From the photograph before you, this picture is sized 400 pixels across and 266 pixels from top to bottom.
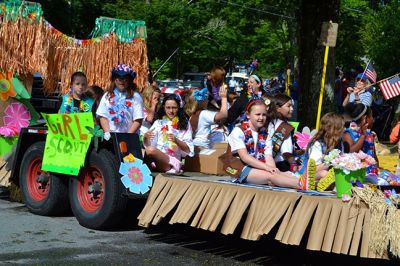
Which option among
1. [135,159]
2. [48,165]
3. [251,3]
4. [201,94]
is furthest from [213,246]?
[251,3]

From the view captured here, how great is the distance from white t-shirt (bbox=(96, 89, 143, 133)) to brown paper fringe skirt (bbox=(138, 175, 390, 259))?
1297 millimetres

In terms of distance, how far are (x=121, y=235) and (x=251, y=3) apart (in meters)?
29.5

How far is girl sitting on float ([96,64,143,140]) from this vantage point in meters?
8.08

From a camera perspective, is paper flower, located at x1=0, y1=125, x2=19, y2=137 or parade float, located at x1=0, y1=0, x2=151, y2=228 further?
paper flower, located at x1=0, y1=125, x2=19, y2=137

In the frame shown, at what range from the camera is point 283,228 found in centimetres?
590

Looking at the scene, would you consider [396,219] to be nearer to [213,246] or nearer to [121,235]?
[213,246]

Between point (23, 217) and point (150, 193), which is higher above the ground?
point (150, 193)

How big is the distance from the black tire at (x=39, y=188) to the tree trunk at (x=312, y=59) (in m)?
4.96

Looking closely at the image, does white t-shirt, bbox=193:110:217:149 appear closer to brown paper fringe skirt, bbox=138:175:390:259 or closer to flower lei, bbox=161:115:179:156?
flower lei, bbox=161:115:179:156

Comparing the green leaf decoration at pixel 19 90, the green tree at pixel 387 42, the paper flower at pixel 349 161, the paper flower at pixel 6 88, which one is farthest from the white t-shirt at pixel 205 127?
the green tree at pixel 387 42

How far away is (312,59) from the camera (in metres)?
11.7

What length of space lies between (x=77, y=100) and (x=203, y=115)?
159 cm

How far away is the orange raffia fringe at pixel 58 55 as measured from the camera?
1072 centimetres

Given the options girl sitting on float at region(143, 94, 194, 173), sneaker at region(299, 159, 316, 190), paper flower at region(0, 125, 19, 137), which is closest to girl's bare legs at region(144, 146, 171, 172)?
girl sitting on float at region(143, 94, 194, 173)
